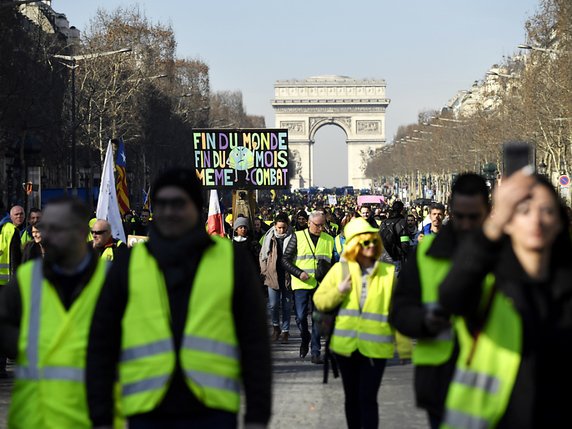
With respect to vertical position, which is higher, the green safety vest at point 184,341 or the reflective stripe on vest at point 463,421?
the green safety vest at point 184,341

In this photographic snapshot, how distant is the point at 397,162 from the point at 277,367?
4737 inches

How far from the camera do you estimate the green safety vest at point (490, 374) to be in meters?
4.26

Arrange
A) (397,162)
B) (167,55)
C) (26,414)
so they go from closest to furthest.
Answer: (26,414)
(167,55)
(397,162)

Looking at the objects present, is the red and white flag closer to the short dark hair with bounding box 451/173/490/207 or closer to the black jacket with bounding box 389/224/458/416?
Answer: the short dark hair with bounding box 451/173/490/207

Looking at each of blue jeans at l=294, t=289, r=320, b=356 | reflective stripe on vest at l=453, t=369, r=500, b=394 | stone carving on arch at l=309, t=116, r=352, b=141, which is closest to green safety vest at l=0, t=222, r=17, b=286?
blue jeans at l=294, t=289, r=320, b=356

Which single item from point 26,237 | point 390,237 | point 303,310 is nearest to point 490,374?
point 303,310

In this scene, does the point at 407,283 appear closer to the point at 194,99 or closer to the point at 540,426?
the point at 540,426

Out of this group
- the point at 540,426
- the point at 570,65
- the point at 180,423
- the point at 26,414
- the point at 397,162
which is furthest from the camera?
the point at 397,162

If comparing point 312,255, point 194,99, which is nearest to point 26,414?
point 312,255

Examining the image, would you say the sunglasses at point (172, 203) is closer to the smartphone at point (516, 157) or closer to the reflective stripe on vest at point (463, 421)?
the reflective stripe on vest at point (463, 421)

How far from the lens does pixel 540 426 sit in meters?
4.22

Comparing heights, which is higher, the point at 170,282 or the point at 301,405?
the point at 170,282

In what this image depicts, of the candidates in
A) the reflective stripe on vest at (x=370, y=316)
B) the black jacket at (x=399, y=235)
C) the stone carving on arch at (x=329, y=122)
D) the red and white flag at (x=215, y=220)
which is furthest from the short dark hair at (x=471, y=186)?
the stone carving on arch at (x=329, y=122)

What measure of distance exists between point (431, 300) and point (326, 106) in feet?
509
